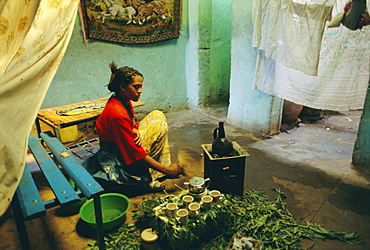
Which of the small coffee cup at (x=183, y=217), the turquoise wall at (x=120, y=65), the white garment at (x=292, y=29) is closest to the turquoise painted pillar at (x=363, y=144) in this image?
the white garment at (x=292, y=29)

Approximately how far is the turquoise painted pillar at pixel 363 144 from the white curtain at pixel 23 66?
3300 millimetres

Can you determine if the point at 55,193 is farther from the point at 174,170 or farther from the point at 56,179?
the point at 174,170

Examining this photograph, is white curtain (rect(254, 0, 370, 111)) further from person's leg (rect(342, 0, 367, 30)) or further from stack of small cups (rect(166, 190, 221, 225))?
stack of small cups (rect(166, 190, 221, 225))

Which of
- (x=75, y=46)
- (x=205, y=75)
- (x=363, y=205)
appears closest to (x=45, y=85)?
(x=363, y=205)

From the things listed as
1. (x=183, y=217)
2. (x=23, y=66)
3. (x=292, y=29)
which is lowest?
(x=183, y=217)

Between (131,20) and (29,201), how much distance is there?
4225mm

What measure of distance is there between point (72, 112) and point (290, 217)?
281cm

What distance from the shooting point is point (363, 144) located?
320 cm

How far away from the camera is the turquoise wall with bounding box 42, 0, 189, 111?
467 centimetres

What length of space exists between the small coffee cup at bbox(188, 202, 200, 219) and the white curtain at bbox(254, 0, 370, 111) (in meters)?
2.26

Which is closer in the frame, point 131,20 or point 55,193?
point 55,193

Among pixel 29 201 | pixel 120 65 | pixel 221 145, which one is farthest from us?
pixel 120 65

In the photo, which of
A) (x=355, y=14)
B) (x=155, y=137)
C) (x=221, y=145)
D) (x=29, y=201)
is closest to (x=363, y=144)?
(x=355, y=14)

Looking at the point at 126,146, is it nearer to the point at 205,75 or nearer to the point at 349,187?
the point at 349,187
